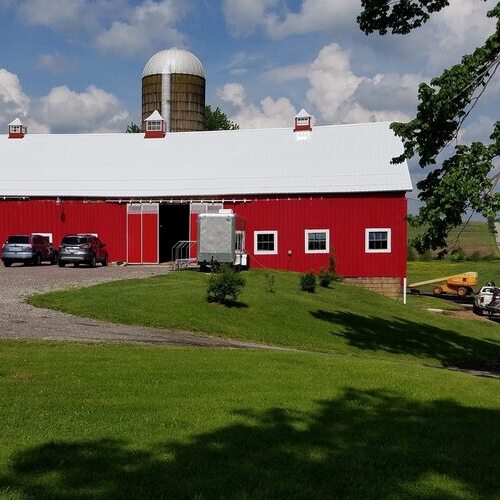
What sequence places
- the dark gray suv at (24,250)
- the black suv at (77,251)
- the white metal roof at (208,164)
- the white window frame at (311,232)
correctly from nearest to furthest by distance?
1. the black suv at (77,251)
2. the dark gray suv at (24,250)
3. the white window frame at (311,232)
4. the white metal roof at (208,164)

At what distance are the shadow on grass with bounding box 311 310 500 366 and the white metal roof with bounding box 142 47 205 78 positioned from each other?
1541 inches

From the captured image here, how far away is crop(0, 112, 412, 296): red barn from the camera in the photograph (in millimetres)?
36688

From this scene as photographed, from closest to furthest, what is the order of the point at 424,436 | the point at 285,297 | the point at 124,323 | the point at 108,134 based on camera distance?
the point at 424,436
the point at 124,323
the point at 285,297
the point at 108,134

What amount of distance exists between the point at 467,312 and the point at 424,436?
32.1 meters

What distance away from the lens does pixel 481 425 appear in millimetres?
8492

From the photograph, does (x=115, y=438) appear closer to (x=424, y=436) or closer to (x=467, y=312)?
(x=424, y=436)

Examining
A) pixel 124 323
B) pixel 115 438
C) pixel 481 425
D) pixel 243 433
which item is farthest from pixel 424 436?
pixel 124 323

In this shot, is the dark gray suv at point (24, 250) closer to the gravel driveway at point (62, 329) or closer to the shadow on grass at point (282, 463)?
the gravel driveway at point (62, 329)

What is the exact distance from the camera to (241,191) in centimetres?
3806

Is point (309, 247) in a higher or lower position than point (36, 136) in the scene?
lower

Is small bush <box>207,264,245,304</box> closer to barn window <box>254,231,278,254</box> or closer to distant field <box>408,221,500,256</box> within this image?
barn window <box>254,231,278,254</box>

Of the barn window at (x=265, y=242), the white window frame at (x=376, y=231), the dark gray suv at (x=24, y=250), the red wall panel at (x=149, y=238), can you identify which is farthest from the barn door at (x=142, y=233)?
the white window frame at (x=376, y=231)

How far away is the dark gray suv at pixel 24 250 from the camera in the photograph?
35000 mm

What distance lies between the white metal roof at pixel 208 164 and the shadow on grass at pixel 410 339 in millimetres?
12671
